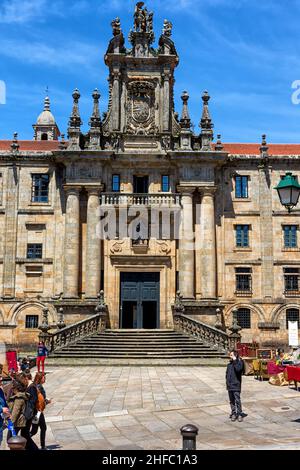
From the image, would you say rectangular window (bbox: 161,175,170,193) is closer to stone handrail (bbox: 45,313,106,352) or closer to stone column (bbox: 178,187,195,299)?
stone column (bbox: 178,187,195,299)

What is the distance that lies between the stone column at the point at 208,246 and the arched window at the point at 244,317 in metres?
2.44

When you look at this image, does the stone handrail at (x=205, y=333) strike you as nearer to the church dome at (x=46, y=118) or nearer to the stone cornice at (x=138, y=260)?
the stone cornice at (x=138, y=260)

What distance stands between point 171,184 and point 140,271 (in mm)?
6059

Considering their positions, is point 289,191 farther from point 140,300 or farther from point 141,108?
point 141,108

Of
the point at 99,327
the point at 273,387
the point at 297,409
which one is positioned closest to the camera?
the point at 297,409

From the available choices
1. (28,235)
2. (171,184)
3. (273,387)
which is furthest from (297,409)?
(28,235)

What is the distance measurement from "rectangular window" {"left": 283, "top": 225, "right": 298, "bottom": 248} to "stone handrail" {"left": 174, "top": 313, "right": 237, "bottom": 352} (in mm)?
9485

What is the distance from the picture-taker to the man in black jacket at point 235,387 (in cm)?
1425

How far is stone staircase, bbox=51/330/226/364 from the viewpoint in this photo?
27547 millimetres

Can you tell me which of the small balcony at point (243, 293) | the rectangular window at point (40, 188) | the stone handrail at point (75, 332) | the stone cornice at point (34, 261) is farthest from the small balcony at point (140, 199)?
the stone handrail at point (75, 332)

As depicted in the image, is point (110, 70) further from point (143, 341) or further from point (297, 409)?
point (297, 409)

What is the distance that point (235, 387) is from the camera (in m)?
14.3

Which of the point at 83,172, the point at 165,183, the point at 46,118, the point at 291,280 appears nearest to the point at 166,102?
the point at 165,183

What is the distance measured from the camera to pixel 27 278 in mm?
35438
